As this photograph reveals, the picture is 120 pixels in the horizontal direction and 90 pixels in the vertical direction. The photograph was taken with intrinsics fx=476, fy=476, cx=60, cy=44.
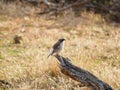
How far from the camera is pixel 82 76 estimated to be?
6.56 m

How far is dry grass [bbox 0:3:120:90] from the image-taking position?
7.14 meters

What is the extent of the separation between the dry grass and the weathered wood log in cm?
21

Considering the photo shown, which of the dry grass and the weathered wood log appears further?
the dry grass

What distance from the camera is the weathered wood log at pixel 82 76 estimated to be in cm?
630

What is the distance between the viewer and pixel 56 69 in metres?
7.54

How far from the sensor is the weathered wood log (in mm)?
6304

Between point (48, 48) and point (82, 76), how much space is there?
13.1 feet

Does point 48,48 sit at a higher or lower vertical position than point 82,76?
lower

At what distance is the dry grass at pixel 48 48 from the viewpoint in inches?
281

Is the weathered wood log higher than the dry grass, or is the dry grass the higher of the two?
the weathered wood log

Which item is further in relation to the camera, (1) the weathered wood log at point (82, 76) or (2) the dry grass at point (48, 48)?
(2) the dry grass at point (48, 48)

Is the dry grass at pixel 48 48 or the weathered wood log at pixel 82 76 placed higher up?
the weathered wood log at pixel 82 76

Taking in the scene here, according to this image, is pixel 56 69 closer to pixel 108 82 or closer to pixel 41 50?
pixel 108 82

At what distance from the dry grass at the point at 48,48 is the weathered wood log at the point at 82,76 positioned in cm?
21
